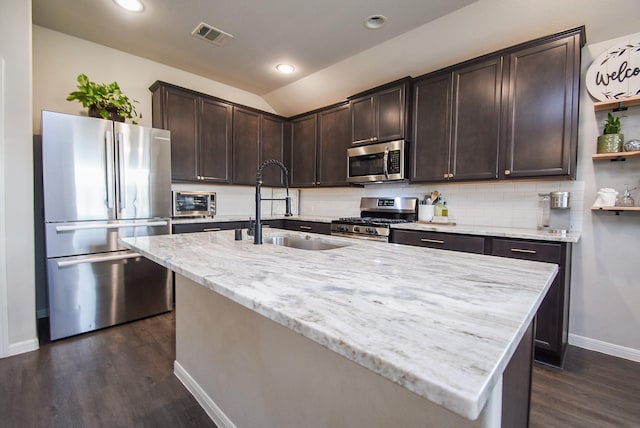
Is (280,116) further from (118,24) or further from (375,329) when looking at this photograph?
(375,329)

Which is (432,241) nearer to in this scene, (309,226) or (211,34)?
(309,226)

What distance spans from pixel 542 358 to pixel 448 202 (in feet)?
5.13

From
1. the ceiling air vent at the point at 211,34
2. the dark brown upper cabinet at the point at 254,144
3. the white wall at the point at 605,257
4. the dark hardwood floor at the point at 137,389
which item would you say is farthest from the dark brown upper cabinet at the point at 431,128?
the dark brown upper cabinet at the point at 254,144

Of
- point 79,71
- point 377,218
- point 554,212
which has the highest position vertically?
point 79,71

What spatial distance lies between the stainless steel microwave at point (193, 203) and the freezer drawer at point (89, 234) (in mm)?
549

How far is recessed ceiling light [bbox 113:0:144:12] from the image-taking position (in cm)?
230

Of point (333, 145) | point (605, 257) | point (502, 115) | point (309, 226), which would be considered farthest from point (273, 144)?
point (605, 257)

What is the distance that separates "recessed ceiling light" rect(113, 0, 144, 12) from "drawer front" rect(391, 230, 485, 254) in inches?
114

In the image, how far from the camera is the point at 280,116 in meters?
4.36

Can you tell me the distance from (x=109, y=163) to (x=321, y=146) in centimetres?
243

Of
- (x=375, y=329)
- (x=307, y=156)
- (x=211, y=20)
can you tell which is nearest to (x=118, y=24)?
(x=211, y=20)

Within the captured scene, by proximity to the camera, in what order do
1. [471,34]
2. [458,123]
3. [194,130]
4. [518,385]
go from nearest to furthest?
[518,385] → [471,34] → [458,123] → [194,130]

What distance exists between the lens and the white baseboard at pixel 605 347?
2186 millimetres

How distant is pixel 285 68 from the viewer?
3.46m
